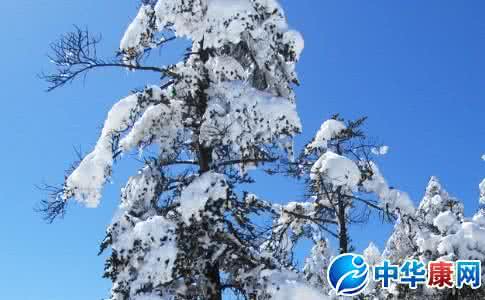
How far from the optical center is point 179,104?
38.1 ft

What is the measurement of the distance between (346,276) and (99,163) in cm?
824

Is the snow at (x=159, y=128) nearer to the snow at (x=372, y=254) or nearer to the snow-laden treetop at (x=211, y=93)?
the snow-laden treetop at (x=211, y=93)

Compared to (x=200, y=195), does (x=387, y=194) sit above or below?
above

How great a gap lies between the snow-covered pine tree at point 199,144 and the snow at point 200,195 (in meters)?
0.02

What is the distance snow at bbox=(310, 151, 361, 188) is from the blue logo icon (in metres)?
2.20

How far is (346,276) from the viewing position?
16.0 meters

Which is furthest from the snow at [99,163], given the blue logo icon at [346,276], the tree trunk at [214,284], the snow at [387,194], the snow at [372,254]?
the snow at [372,254]

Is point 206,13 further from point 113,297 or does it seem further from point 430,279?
point 430,279

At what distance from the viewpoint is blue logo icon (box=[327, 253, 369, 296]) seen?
1561 centimetres

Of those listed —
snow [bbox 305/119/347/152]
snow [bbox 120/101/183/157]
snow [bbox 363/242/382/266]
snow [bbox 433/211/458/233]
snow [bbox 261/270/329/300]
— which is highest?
snow [bbox 363/242/382/266]

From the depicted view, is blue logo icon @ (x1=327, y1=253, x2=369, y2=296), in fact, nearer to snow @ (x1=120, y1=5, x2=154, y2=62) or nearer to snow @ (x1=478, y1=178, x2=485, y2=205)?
snow @ (x1=120, y1=5, x2=154, y2=62)

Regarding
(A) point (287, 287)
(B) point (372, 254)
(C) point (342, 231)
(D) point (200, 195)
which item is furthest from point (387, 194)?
(B) point (372, 254)

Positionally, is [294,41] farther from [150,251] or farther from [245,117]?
[150,251]

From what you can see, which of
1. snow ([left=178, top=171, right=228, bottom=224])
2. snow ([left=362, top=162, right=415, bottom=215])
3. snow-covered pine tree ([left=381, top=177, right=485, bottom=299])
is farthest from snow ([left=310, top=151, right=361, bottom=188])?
snow-covered pine tree ([left=381, top=177, right=485, bottom=299])
